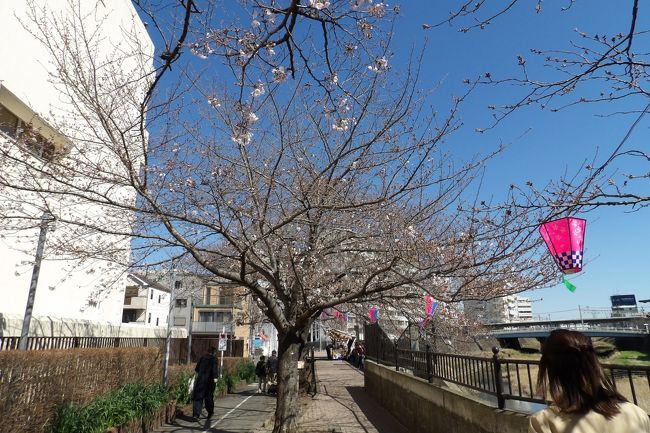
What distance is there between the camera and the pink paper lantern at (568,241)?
20.3 ft

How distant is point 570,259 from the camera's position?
630 centimetres

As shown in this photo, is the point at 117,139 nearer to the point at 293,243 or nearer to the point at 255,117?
the point at 255,117

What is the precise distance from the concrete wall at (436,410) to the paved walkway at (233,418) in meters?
3.34

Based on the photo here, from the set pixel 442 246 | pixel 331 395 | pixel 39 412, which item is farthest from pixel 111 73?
pixel 331 395

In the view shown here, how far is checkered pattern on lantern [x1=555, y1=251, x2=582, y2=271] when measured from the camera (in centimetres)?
628

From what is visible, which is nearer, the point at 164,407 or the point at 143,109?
the point at 143,109

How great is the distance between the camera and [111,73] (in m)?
6.13

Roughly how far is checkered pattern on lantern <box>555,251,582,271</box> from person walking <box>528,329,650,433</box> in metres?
4.98

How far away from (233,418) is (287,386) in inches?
175

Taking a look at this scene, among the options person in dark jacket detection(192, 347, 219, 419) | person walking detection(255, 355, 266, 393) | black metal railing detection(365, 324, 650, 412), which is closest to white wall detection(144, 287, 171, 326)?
person walking detection(255, 355, 266, 393)

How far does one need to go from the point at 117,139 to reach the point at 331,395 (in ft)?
40.3

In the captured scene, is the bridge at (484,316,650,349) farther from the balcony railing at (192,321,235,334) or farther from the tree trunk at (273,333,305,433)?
the tree trunk at (273,333,305,433)

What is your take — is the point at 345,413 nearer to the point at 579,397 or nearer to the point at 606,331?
the point at 579,397

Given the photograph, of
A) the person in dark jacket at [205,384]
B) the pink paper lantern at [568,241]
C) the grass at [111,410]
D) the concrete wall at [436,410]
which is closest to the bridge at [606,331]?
the concrete wall at [436,410]
